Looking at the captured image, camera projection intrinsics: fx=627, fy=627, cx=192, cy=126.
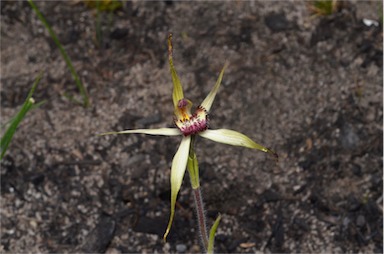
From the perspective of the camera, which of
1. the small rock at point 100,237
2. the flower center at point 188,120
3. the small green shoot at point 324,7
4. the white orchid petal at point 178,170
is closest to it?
the white orchid petal at point 178,170

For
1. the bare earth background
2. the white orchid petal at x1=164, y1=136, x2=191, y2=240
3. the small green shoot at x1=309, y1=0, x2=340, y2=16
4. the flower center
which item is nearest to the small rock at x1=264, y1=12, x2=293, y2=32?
the bare earth background

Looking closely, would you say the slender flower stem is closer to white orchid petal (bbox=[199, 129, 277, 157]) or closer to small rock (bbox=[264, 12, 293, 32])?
white orchid petal (bbox=[199, 129, 277, 157])

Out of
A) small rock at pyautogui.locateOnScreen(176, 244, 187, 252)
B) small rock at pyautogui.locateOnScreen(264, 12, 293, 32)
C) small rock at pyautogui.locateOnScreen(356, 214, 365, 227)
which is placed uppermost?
small rock at pyautogui.locateOnScreen(264, 12, 293, 32)

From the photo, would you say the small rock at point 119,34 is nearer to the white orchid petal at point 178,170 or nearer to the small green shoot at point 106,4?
the small green shoot at point 106,4

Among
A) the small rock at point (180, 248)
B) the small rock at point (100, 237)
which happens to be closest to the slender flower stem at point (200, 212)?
the small rock at point (180, 248)

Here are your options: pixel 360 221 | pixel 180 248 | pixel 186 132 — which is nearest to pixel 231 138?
pixel 186 132

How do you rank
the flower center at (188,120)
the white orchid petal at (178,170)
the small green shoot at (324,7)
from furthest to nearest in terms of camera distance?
the small green shoot at (324,7), the flower center at (188,120), the white orchid petal at (178,170)

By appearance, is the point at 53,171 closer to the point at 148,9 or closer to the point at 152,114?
the point at 152,114

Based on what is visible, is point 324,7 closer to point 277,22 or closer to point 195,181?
point 277,22
